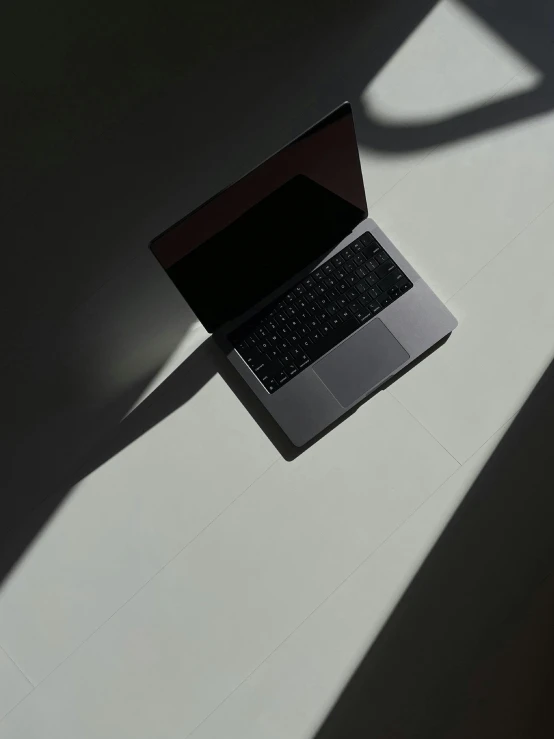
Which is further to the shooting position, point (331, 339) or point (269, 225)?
point (331, 339)

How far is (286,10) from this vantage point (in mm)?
1803

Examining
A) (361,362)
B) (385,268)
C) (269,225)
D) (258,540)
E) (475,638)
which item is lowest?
(475,638)

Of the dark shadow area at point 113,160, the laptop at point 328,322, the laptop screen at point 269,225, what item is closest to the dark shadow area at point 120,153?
the dark shadow area at point 113,160

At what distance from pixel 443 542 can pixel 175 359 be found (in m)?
0.64

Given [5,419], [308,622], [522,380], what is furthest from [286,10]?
[308,622]

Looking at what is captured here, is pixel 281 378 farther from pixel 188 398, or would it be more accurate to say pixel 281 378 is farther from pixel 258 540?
pixel 258 540

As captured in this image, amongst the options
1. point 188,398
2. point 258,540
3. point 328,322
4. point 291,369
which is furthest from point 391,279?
point 258,540

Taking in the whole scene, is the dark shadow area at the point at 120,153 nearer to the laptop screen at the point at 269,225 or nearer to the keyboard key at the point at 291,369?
the keyboard key at the point at 291,369

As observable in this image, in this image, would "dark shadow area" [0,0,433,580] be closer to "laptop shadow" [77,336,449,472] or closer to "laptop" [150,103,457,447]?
"laptop shadow" [77,336,449,472]

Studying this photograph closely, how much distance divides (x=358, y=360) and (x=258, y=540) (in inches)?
15.6

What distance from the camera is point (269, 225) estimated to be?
1328 millimetres

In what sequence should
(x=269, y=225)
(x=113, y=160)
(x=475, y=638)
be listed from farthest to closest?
(x=113, y=160) → (x=475, y=638) → (x=269, y=225)

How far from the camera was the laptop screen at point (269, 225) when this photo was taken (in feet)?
3.94

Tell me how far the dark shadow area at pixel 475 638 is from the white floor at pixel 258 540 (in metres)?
0.04
